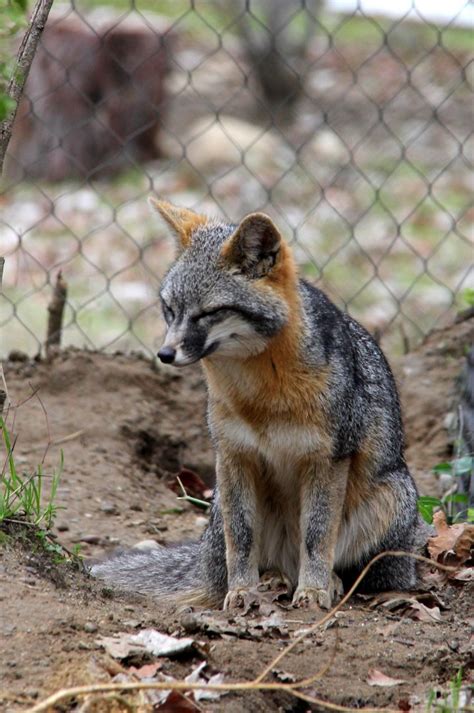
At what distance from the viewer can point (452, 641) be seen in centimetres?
449

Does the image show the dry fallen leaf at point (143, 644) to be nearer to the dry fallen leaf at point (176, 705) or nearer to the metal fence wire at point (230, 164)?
the dry fallen leaf at point (176, 705)

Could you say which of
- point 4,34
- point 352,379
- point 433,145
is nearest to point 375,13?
point 433,145

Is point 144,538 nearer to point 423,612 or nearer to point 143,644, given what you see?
point 423,612

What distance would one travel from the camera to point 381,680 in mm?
4137

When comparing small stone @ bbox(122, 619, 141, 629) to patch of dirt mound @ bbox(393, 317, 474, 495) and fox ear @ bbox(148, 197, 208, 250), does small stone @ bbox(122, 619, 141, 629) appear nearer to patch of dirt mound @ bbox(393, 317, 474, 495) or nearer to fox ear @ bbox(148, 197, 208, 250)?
fox ear @ bbox(148, 197, 208, 250)

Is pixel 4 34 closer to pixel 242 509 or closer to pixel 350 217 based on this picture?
pixel 242 509

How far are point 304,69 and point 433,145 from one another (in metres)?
3.01

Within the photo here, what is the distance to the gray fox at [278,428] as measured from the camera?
494 centimetres

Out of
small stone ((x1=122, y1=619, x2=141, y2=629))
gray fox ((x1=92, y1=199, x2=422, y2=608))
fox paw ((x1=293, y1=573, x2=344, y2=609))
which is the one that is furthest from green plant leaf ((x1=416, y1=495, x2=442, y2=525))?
small stone ((x1=122, y1=619, x2=141, y2=629))

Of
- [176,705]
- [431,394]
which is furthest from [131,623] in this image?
[431,394]

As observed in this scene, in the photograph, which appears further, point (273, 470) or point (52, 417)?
point (52, 417)

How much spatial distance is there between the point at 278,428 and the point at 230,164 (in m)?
9.88

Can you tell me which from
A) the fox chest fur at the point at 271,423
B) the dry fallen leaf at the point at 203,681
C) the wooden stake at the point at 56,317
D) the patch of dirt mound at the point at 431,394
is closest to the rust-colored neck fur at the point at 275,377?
the fox chest fur at the point at 271,423

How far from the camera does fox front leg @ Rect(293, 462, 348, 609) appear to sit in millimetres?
5133
